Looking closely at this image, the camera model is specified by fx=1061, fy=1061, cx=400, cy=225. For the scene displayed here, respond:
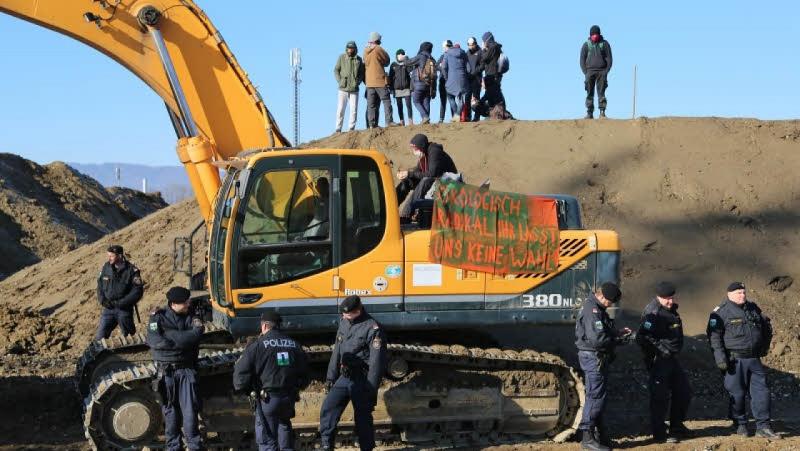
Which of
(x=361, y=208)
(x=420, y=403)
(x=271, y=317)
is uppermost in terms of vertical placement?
(x=361, y=208)

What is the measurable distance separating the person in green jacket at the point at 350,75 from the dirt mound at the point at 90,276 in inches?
139

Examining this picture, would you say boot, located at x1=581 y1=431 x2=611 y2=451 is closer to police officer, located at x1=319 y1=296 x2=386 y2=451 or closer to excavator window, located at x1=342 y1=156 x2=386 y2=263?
police officer, located at x1=319 y1=296 x2=386 y2=451

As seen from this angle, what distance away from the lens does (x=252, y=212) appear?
972 cm

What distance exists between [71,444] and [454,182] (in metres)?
4.62

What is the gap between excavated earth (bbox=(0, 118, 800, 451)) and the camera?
15.1 metres

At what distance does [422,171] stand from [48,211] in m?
24.6

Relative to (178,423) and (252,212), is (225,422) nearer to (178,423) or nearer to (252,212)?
(178,423)

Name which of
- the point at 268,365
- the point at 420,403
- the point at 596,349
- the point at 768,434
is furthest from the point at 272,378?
the point at 768,434

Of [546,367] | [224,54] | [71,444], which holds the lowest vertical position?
[71,444]

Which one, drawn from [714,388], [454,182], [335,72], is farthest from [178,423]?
[335,72]

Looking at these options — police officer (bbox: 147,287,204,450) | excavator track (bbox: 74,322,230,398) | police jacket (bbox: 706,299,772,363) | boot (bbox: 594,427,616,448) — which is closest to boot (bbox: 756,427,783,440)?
police jacket (bbox: 706,299,772,363)

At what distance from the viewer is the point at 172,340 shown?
9.26 meters

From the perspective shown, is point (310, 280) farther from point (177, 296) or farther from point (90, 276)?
point (90, 276)

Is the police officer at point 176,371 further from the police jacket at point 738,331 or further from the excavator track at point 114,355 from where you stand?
the police jacket at point 738,331
